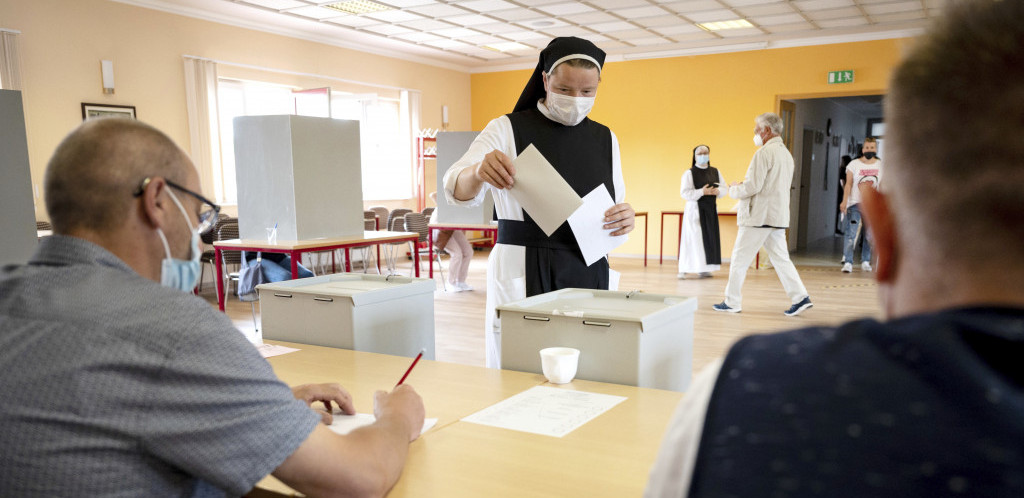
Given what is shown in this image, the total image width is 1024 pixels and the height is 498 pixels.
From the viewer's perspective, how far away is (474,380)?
175 centimetres

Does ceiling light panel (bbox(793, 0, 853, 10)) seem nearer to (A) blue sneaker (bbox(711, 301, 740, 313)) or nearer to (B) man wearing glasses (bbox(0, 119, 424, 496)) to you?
(A) blue sneaker (bbox(711, 301, 740, 313))

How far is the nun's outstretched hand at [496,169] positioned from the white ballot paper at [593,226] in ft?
0.85

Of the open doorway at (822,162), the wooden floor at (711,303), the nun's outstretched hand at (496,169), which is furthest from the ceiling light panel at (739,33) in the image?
the nun's outstretched hand at (496,169)

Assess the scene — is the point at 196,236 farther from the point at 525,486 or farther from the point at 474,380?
the point at 474,380

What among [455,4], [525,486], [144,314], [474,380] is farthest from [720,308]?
[144,314]

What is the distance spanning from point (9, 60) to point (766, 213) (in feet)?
21.1

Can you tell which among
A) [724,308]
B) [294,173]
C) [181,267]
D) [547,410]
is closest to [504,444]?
[547,410]

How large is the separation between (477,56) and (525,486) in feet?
32.4

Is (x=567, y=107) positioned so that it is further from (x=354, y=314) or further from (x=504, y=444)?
(x=504, y=444)

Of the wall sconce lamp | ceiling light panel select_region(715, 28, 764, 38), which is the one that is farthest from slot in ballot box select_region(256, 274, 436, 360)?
ceiling light panel select_region(715, 28, 764, 38)

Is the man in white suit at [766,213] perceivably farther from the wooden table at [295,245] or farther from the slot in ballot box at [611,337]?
the slot in ballot box at [611,337]

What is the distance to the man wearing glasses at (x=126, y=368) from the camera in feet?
2.78

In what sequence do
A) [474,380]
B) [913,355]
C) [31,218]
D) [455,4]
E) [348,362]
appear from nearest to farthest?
[913,355] < [474,380] < [348,362] < [31,218] < [455,4]

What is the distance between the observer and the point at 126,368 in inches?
33.4
